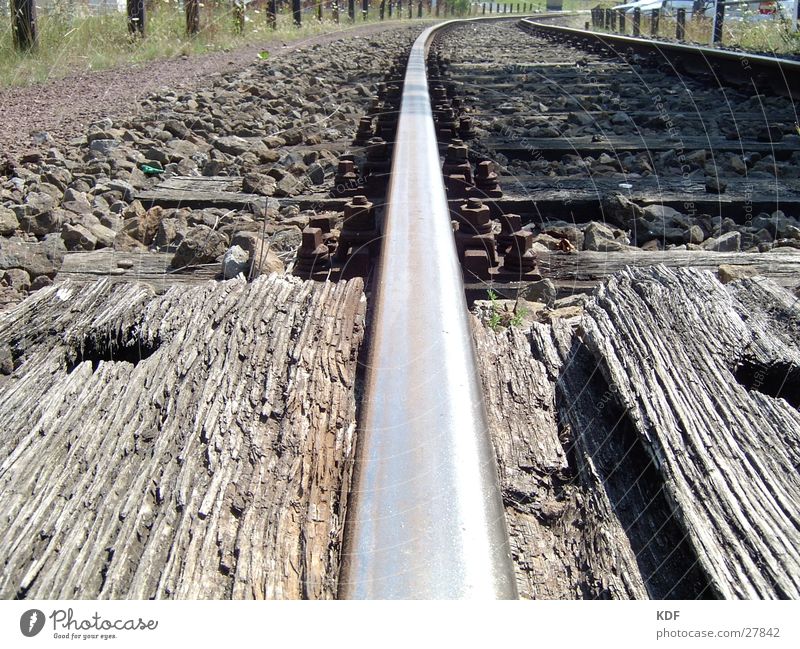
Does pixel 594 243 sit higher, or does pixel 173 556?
pixel 173 556

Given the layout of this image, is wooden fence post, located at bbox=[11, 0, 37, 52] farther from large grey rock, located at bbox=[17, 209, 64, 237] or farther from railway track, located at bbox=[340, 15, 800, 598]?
large grey rock, located at bbox=[17, 209, 64, 237]

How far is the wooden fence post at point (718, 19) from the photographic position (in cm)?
1015

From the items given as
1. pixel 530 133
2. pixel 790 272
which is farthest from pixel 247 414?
pixel 530 133

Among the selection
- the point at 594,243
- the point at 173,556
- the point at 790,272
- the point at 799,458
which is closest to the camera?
the point at 173,556

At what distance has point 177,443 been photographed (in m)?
1.00

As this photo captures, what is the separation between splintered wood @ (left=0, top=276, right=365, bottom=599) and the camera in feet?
2.74

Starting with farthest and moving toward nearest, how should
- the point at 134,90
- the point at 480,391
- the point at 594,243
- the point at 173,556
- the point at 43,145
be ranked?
the point at 134,90
the point at 43,145
the point at 594,243
the point at 480,391
the point at 173,556

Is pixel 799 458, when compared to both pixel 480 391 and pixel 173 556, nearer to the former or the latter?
pixel 480 391

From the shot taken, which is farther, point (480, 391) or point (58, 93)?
point (58, 93)

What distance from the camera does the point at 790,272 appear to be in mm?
2057

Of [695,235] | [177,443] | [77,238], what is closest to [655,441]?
[177,443]

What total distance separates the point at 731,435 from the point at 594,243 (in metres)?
1.64

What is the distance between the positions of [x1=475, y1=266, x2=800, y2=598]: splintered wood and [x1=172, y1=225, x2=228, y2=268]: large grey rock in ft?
3.80

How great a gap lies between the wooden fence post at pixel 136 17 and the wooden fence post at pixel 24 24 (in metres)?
2.38
